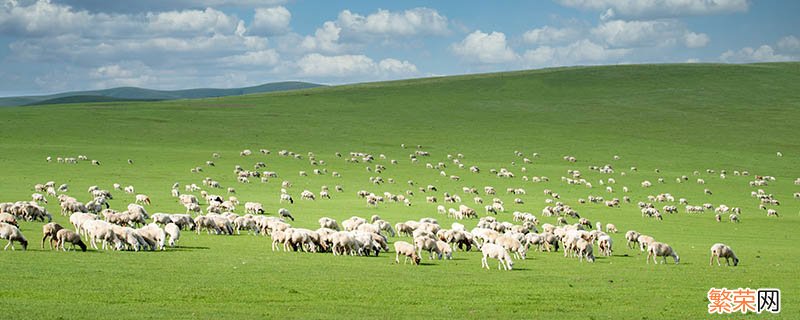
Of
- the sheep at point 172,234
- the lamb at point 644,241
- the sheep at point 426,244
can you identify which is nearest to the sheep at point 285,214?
the sheep at point 172,234

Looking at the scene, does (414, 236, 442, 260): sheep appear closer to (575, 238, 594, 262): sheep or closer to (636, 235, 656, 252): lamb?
(575, 238, 594, 262): sheep

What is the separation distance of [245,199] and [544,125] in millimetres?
62637

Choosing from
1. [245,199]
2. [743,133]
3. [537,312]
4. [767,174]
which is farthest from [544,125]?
[537,312]

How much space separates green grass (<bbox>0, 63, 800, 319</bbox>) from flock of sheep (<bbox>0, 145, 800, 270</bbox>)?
0.86 meters

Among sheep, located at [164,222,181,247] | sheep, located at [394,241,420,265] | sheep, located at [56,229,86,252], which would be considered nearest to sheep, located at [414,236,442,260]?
sheep, located at [394,241,420,265]

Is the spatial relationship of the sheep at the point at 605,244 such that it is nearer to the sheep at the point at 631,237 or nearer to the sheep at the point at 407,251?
the sheep at the point at 631,237

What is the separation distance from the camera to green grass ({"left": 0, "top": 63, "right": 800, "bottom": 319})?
2038 centimetres

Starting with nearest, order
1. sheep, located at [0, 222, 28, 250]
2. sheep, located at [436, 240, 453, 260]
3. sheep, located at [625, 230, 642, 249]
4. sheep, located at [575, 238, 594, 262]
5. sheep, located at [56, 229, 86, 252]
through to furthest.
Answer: sheep, located at [0, 222, 28, 250] → sheep, located at [56, 229, 86, 252] → sheep, located at [436, 240, 453, 260] → sheep, located at [575, 238, 594, 262] → sheep, located at [625, 230, 642, 249]

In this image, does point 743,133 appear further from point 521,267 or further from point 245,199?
point 521,267

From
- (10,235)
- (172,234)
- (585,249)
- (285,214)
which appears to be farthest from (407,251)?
(285,214)

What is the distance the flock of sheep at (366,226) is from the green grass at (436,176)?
33.7 inches

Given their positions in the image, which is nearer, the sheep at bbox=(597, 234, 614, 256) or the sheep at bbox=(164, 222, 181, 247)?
the sheep at bbox=(164, 222, 181, 247)

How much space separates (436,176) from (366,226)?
34.7 metres

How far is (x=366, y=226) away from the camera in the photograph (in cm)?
3378
